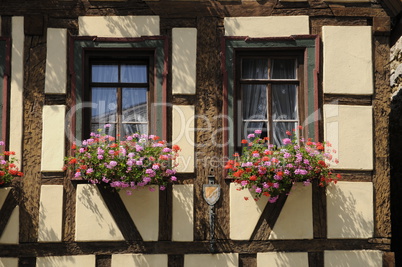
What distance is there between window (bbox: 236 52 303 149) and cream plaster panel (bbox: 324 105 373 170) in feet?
1.35

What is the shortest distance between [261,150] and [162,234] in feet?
4.80

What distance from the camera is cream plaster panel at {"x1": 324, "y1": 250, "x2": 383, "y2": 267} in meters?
6.59

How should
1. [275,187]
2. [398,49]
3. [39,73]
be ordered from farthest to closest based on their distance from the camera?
[398,49] → [39,73] → [275,187]

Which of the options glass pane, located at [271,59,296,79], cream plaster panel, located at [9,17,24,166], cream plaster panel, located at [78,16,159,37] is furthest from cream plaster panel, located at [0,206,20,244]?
glass pane, located at [271,59,296,79]

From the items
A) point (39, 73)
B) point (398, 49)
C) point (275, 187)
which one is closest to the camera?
point (275, 187)

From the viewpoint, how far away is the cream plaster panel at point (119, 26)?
6.85 m

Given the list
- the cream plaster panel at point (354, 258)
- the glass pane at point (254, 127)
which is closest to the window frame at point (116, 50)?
the glass pane at point (254, 127)

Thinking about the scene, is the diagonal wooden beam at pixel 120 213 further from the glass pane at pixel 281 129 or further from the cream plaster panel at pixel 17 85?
the glass pane at pixel 281 129

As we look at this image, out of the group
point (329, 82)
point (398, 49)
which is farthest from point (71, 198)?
point (398, 49)

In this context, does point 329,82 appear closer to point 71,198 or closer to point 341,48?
point 341,48

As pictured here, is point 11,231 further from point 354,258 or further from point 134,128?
point 354,258

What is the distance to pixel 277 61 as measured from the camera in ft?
23.1

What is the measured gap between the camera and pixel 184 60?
6.81 metres

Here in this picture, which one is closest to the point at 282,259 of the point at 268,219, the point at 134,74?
the point at 268,219
